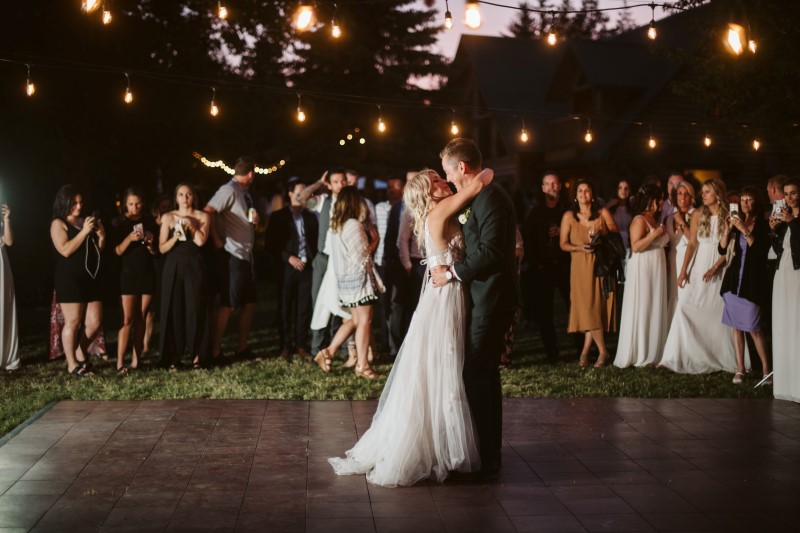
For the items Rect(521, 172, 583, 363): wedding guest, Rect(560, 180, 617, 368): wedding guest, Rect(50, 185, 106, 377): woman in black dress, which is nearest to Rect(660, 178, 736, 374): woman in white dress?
Rect(560, 180, 617, 368): wedding guest

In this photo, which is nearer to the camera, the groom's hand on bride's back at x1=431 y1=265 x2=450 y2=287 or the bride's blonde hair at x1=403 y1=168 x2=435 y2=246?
the groom's hand on bride's back at x1=431 y1=265 x2=450 y2=287

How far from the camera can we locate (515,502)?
17.6 feet

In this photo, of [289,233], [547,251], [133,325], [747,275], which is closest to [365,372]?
[289,233]

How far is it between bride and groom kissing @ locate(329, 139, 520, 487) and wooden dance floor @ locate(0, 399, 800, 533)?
6.9 inches

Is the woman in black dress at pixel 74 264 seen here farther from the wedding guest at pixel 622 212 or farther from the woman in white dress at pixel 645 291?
the wedding guest at pixel 622 212

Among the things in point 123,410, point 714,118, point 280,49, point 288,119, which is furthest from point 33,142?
point 714,118

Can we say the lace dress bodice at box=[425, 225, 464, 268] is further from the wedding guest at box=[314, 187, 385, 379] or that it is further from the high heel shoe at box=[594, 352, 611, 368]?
the high heel shoe at box=[594, 352, 611, 368]

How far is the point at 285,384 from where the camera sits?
9.19 m

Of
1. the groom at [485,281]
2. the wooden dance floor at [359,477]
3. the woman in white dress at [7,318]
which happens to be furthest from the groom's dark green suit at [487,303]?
the woman in white dress at [7,318]

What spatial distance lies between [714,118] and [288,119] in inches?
585

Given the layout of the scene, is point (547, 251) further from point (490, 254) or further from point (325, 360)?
point (490, 254)

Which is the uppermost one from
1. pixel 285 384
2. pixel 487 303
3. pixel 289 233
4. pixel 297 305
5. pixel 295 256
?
pixel 289 233

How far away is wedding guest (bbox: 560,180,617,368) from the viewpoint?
34.6 ft

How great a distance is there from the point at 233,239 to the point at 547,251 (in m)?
3.70
